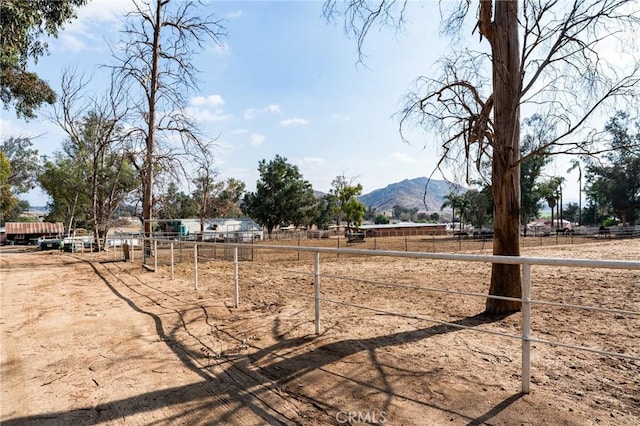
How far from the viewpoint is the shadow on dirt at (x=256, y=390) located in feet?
7.74

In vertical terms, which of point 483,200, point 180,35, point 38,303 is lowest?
point 38,303

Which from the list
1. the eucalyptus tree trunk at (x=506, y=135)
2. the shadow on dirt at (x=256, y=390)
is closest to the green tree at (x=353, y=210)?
the eucalyptus tree trunk at (x=506, y=135)

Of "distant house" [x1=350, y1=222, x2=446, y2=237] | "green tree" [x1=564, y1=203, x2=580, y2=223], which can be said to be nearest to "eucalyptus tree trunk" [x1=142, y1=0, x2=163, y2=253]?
"distant house" [x1=350, y1=222, x2=446, y2=237]

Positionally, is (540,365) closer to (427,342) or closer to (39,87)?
(427,342)

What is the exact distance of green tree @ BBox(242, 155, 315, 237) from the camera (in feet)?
173

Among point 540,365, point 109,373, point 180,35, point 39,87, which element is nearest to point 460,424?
point 540,365

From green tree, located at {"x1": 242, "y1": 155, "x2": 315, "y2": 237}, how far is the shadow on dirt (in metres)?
49.0

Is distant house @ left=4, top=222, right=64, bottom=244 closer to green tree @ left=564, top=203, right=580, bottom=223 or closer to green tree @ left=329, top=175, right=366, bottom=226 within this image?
green tree @ left=329, top=175, right=366, bottom=226

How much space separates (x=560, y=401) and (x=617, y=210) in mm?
54753

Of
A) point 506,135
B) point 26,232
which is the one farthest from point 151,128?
point 26,232

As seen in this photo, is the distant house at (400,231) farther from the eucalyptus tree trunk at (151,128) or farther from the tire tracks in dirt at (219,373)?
the tire tracks in dirt at (219,373)

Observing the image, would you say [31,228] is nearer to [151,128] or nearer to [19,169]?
[19,169]

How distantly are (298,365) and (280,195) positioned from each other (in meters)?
49.7

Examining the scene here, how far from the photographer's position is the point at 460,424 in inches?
86.7
